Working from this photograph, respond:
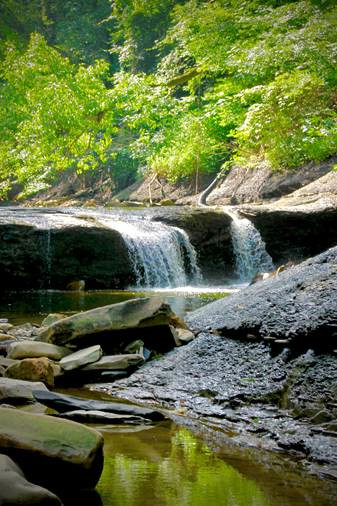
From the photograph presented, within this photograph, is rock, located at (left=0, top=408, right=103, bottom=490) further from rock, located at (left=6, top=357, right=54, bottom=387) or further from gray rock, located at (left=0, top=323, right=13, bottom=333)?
gray rock, located at (left=0, top=323, right=13, bottom=333)

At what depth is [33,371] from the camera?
4344 millimetres

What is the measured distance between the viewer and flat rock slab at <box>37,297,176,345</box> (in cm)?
498

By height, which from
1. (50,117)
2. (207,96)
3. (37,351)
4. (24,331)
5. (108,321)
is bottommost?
(24,331)

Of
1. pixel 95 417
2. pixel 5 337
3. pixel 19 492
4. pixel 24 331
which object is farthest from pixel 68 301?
pixel 19 492

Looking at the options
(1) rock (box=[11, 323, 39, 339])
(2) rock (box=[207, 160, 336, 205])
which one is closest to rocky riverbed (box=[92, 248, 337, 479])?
(1) rock (box=[11, 323, 39, 339])

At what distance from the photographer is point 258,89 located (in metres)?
14.5

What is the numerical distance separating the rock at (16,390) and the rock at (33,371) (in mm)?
336

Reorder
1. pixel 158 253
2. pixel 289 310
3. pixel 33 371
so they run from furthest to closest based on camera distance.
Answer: pixel 158 253 < pixel 289 310 < pixel 33 371

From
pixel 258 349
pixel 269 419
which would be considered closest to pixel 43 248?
pixel 258 349

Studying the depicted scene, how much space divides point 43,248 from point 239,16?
8761mm

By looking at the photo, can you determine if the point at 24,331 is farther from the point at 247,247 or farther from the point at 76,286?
the point at 247,247

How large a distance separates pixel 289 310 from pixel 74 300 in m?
6.29

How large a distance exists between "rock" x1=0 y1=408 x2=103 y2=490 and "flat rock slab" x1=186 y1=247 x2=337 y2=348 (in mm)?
2037

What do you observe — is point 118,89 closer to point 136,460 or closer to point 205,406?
point 205,406
